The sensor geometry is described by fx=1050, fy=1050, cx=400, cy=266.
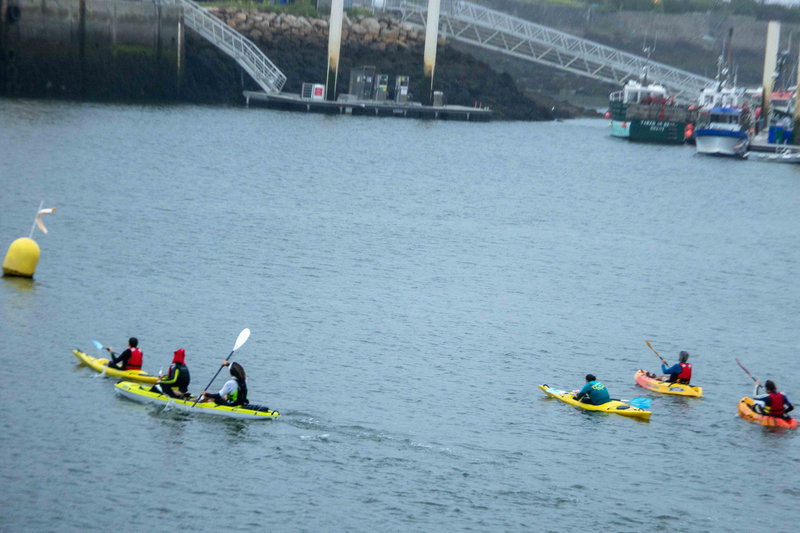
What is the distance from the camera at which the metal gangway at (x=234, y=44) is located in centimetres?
9100

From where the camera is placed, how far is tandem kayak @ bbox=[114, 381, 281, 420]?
26.1 meters

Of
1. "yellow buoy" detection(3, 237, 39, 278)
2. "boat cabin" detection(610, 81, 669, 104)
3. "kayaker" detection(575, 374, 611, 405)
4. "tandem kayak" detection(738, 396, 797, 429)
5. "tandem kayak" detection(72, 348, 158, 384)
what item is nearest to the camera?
"tandem kayak" detection(72, 348, 158, 384)

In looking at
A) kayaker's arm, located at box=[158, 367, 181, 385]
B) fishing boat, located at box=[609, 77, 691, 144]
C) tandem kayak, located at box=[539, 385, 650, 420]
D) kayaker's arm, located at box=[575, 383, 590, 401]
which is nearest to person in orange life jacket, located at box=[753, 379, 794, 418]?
tandem kayak, located at box=[539, 385, 650, 420]

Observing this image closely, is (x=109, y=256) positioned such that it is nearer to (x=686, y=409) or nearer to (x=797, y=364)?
(x=686, y=409)

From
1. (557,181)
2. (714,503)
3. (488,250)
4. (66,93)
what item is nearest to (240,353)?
(714,503)

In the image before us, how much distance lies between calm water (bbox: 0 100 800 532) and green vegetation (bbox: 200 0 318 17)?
34966 millimetres

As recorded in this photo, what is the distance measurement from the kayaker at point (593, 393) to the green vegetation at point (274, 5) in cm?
8128

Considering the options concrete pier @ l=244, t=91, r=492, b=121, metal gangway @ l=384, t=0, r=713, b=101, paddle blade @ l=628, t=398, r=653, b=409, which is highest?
metal gangway @ l=384, t=0, r=713, b=101

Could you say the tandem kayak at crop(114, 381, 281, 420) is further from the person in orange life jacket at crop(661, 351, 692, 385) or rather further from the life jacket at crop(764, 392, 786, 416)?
the life jacket at crop(764, 392, 786, 416)

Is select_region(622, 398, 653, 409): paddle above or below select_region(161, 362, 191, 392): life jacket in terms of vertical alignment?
below

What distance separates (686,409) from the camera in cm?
3006

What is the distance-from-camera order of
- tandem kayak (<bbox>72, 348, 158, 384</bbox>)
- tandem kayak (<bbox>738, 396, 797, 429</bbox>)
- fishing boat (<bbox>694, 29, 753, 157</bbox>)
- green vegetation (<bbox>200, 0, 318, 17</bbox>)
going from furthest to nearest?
green vegetation (<bbox>200, 0, 318, 17</bbox>) < fishing boat (<bbox>694, 29, 753, 157</bbox>) < tandem kayak (<bbox>738, 396, 797, 429</bbox>) < tandem kayak (<bbox>72, 348, 158, 384</bbox>)

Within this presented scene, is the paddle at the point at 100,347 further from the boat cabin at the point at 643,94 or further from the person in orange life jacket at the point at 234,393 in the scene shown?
the boat cabin at the point at 643,94

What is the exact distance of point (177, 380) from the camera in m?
26.6
